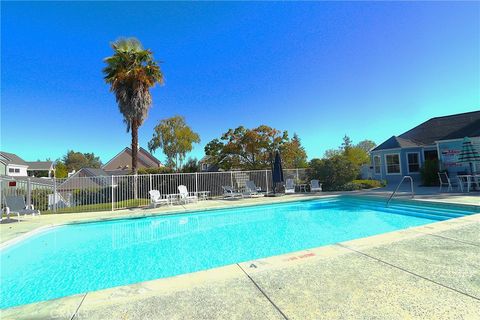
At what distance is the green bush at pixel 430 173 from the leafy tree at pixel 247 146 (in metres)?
10.8

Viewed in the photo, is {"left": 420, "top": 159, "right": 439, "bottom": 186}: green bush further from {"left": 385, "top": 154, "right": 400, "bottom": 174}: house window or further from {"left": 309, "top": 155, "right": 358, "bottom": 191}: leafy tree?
{"left": 309, "top": 155, "right": 358, "bottom": 191}: leafy tree

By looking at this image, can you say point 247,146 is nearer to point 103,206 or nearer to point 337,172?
point 337,172

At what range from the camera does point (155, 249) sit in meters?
6.37

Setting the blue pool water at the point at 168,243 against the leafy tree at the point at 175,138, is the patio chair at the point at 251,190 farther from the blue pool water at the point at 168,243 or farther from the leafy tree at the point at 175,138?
the leafy tree at the point at 175,138

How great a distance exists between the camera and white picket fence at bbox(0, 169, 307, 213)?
1194 centimetres

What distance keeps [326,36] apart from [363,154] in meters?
23.2

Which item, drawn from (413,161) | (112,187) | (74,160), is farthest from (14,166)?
(413,161)

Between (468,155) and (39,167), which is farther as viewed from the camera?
(39,167)

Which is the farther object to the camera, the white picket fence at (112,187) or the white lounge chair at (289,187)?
the white lounge chair at (289,187)

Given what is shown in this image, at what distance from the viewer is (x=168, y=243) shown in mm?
6883

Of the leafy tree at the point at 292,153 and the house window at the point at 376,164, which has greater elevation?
the leafy tree at the point at 292,153

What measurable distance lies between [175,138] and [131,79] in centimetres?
1325

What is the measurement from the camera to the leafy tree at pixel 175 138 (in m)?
27.5

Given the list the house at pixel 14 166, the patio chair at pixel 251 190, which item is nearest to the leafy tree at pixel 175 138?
the patio chair at pixel 251 190
